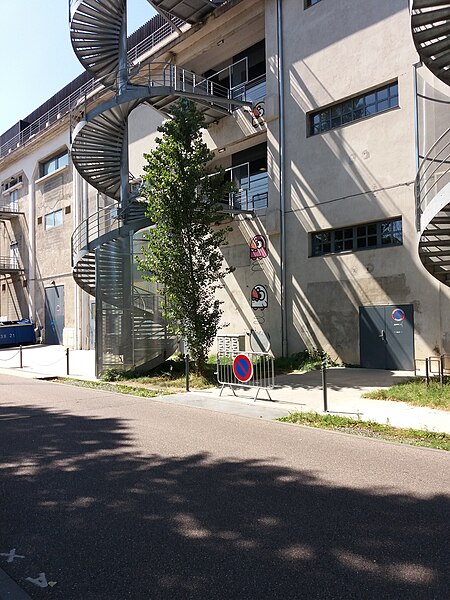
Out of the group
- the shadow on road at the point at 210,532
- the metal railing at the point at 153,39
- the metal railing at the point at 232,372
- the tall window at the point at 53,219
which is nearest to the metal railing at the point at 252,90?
the metal railing at the point at 153,39

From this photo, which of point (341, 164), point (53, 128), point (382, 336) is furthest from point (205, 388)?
point (53, 128)

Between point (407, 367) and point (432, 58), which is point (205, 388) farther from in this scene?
point (432, 58)

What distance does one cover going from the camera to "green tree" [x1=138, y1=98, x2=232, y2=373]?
14570 mm

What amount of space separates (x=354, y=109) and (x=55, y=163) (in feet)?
83.5

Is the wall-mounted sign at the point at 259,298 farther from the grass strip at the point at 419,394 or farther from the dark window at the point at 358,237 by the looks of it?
the grass strip at the point at 419,394

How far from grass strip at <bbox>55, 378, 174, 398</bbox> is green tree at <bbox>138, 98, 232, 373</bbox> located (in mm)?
1915

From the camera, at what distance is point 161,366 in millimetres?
17484

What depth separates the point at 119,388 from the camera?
14.4 meters

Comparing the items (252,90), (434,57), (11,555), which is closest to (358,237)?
(434,57)

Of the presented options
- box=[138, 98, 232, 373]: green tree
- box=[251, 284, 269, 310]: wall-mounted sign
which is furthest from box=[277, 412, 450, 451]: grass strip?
box=[251, 284, 269, 310]: wall-mounted sign

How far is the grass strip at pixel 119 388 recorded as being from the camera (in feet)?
43.3

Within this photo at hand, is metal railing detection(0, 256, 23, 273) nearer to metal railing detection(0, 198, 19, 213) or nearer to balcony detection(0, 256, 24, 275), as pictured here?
balcony detection(0, 256, 24, 275)

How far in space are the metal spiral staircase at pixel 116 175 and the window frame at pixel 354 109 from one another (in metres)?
3.66

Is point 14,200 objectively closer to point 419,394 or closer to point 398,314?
point 398,314
